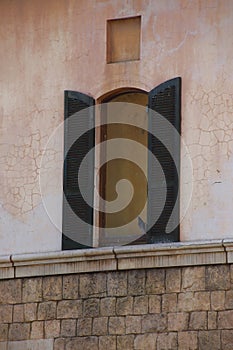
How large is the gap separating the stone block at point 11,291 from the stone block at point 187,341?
6.86 ft

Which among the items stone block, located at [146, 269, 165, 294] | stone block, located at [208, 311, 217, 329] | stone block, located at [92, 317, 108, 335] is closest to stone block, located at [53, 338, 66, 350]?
stone block, located at [92, 317, 108, 335]

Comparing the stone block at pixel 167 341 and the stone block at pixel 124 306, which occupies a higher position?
the stone block at pixel 124 306

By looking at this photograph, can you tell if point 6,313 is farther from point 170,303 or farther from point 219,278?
point 219,278

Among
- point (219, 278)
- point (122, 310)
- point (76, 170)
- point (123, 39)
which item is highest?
point (123, 39)

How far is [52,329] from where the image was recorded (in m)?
21.9

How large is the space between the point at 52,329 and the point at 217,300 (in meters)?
2.00

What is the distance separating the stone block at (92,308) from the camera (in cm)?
2166

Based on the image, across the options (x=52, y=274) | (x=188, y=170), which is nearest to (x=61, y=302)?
(x=52, y=274)

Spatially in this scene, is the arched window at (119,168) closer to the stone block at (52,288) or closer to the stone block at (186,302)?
the stone block at (52,288)

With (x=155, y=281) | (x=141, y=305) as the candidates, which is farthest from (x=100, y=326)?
(x=155, y=281)

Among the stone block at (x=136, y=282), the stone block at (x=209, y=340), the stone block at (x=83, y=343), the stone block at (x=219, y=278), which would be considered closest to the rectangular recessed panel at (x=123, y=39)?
the stone block at (x=136, y=282)

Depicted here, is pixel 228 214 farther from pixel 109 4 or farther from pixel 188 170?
pixel 109 4

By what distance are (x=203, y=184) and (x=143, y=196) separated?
2.93 ft

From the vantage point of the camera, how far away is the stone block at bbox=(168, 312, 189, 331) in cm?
2106
